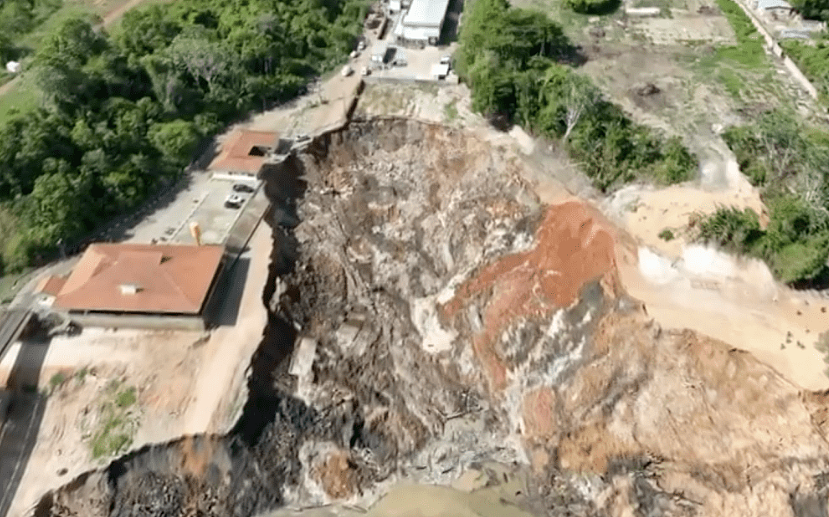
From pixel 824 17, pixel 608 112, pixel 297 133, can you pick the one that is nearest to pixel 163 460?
pixel 297 133

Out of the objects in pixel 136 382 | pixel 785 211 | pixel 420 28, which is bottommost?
pixel 136 382

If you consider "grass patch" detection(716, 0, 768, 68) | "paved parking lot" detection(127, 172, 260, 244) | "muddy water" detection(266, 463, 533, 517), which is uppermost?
"grass patch" detection(716, 0, 768, 68)

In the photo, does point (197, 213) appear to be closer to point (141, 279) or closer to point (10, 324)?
point (141, 279)

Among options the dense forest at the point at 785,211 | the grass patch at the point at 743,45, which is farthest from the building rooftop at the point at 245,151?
the grass patch at the point at 743,45

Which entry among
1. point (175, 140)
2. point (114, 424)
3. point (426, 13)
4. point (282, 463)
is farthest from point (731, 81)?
point (114, 424)

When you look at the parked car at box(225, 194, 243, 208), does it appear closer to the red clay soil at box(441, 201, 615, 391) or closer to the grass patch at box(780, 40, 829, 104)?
the red clay soil at box(441, 201, 615, 391)

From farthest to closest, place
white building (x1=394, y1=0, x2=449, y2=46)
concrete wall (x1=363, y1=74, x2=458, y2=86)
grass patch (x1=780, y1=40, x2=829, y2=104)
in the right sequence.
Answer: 1. white building (x1=394, y1=0, x2=449, y2=46)
2. concrete wall (x1=363, y1=74, x2=458, y2=86)
3. grass patch (x1=780, y1=40, x2=829, y2=104)

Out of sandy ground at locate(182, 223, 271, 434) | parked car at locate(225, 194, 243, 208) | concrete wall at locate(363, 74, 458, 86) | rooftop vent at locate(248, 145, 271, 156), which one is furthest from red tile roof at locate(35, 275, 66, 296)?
concrete wall at locate(363, 74, 458, 86)
